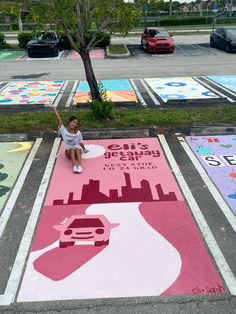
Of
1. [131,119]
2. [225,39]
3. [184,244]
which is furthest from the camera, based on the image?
[225,39]

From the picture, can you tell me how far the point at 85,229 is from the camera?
5.76 metres

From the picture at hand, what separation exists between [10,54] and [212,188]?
2504 centimetres

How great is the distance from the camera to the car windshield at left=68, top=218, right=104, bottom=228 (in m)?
5.86

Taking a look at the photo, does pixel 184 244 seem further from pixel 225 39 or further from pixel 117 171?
pixel 225 39

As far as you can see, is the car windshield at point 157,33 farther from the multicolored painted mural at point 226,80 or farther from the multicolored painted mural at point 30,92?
the multicolored painted mural at point 30,92

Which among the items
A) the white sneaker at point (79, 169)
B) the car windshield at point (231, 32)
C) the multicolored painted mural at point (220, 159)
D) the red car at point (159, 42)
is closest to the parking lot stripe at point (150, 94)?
the multicolored painted mural at point (220, 159)

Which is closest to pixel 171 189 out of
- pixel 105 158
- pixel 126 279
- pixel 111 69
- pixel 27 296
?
pixel 105 158

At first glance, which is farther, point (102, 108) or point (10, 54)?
point (10, 54)

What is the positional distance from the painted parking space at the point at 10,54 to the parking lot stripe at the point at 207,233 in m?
21.5

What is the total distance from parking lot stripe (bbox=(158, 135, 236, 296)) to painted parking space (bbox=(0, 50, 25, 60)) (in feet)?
70.5

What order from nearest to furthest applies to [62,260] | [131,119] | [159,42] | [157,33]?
[62,260] → [131,119] → [159,42] → [157,33]

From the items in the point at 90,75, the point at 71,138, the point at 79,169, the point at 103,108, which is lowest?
the point at 79,169

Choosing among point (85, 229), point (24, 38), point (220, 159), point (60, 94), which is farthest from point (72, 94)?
point (24, 38)

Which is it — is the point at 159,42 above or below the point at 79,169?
above
